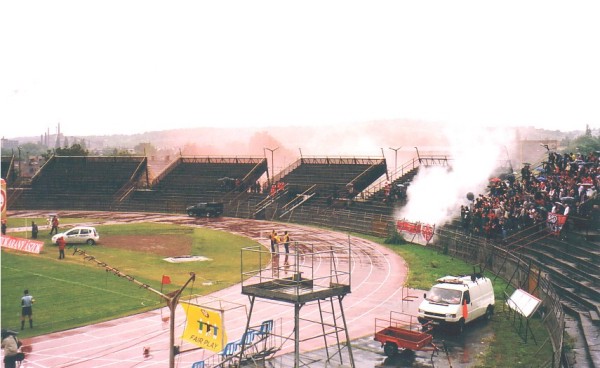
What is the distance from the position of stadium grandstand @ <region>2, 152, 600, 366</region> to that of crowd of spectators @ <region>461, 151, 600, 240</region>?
0.22ft

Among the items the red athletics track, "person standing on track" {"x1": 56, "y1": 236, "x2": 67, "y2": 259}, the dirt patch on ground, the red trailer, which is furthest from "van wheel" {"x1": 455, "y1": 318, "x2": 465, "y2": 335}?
"person standing on track" {"x1": 56, "y1": 236, "x2": 67, "y2": 259}

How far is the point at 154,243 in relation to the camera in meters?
46.1

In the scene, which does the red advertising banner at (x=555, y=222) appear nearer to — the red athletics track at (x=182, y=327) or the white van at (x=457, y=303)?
the red athletics track at (x=182, y=327)

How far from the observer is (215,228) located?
56.8 metres

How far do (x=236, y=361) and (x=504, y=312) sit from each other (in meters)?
13.2

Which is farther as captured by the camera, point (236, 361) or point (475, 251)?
point (475, 251)

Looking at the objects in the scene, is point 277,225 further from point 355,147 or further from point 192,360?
point 355,147

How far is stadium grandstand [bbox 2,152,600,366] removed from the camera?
89.1 feet

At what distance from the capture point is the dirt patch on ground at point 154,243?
139 feet

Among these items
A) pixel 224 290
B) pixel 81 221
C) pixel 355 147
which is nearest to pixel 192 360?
pixel 224 290

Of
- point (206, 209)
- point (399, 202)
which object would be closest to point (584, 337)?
point (399, 202)

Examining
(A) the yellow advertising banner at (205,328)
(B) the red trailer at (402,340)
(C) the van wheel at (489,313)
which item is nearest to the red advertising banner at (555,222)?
(C) the van wheel at (489,313)

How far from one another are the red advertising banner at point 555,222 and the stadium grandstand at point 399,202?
A: 7 cm

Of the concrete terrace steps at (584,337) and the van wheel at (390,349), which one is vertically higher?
the concrete terrace steps at (584,337)
